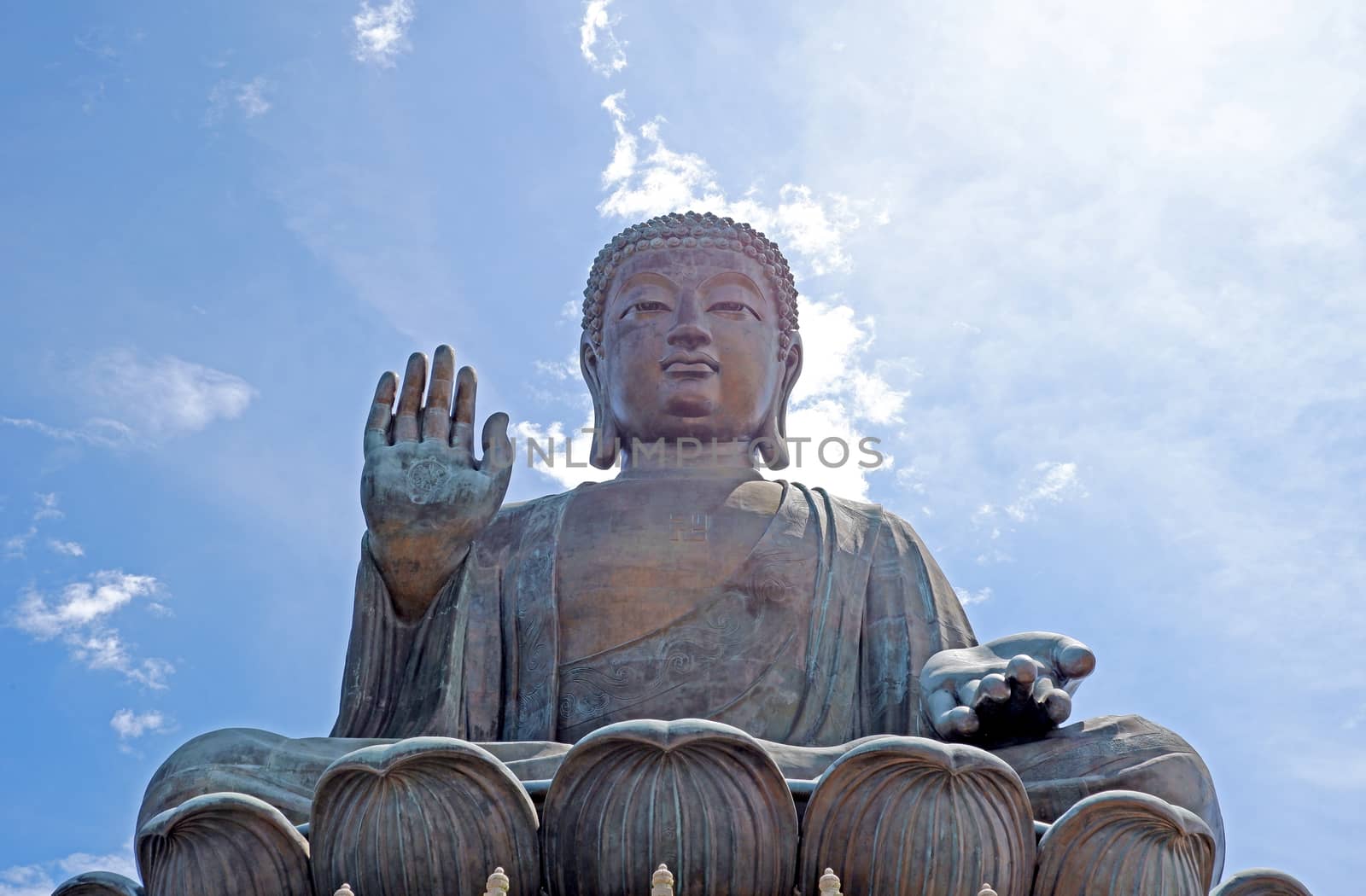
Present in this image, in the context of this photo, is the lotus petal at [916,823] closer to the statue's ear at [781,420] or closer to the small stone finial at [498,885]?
the small stone finial at [498,885]

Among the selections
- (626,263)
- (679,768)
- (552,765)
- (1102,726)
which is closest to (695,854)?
(679,768)

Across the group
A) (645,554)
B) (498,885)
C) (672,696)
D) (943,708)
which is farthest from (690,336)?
(498,885)

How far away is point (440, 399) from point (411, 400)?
146 millimetres

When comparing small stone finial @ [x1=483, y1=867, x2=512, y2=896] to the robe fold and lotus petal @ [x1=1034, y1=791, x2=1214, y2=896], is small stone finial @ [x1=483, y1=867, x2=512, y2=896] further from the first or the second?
the robe fold

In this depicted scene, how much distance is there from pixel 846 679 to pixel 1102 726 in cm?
177

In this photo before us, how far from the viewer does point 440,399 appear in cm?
1003

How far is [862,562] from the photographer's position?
35.4 ft

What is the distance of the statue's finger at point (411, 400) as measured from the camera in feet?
32.4

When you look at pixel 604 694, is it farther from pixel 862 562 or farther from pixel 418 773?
pixel 418 773

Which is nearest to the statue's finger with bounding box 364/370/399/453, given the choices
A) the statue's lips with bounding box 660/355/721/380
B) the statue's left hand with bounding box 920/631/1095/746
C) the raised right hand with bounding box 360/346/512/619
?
the raised right hand with bounding box 360/346/512/619

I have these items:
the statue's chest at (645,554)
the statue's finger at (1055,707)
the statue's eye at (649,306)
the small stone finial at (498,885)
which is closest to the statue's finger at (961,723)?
the statue's finger at (1055,707)

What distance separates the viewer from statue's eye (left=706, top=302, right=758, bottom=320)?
11750 mm

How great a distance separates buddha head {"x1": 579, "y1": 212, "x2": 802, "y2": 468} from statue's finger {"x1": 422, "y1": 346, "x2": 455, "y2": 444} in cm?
173

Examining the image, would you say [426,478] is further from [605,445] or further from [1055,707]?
[1055,707]
